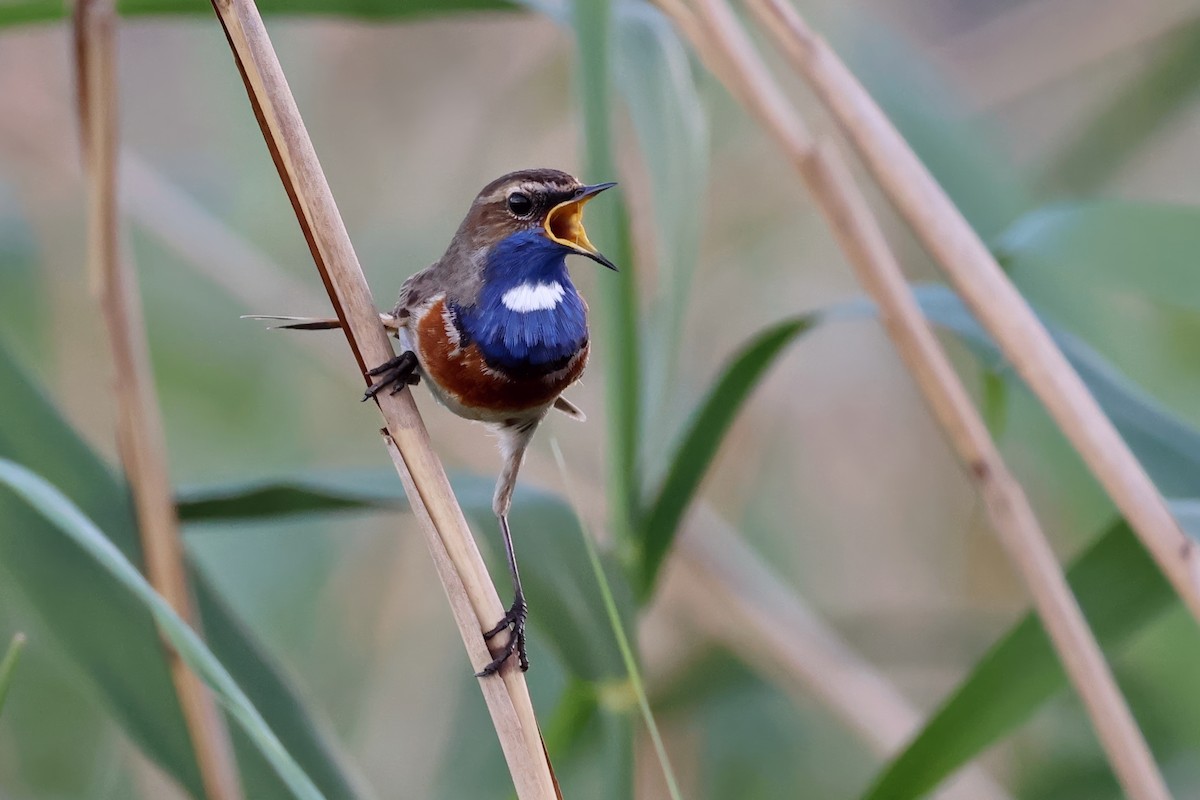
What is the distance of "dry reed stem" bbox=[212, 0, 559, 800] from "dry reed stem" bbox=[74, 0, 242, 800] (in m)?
0.38

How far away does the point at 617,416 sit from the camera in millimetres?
1336

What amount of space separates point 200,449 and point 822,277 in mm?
1855

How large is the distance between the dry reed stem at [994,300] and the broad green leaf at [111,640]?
3.07 feet

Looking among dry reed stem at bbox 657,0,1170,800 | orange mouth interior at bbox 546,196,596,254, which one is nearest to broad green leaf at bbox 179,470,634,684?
orange mouth interior at bbox 546,196,596,254

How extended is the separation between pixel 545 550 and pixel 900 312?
550 mm

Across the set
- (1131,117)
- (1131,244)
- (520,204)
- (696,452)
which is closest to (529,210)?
(520,204)

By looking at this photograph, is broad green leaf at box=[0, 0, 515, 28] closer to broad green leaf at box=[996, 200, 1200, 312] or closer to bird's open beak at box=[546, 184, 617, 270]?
bird's open beak at box=[546, 184, 617, 270]

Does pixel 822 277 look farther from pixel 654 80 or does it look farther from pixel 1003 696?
pixel 1003 696

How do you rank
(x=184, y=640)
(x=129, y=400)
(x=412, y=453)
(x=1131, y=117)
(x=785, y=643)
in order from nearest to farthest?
1. (x=184, y=640)
2. (x=412, y=453)
3. (x=129, y=400)
4. (x=785, y=643)
5. (x=1131, y=117)

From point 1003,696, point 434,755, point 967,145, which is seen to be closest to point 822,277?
point 967,145

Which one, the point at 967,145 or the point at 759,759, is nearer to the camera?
the point at 967,145

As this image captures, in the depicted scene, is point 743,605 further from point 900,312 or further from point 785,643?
point 900,312

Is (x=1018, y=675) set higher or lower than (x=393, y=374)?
lower

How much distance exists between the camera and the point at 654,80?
4.89ft
